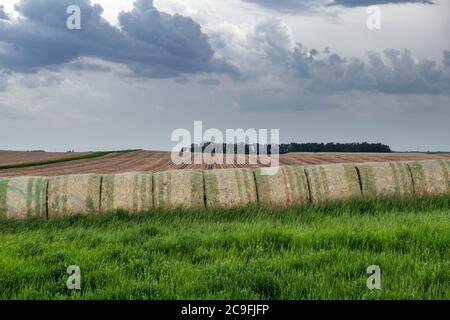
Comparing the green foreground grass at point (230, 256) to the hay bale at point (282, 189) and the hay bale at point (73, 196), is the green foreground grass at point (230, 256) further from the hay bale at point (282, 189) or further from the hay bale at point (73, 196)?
the hay bale at point (282, 189)

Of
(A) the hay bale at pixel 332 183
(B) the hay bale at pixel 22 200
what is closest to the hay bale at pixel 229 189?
(A) the hay bale at pixel 332 183

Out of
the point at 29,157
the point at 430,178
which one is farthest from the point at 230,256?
the point at 29,157

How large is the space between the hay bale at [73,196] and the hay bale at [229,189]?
2377 mm

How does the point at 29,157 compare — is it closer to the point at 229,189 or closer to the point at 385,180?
the point at 229,189

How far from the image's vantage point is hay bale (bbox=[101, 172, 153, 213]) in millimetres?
11195

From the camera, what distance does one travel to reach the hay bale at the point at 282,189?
457 inches

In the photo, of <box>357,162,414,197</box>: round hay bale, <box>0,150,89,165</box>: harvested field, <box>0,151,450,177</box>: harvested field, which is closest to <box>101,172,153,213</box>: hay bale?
<box>357,162,414,197</box>: round hay bale

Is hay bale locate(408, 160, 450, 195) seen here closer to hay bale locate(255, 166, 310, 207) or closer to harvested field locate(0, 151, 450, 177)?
hay bale locate(255, 166, 310, 207)

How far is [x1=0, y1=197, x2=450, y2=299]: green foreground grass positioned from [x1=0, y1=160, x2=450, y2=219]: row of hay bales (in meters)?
0.65

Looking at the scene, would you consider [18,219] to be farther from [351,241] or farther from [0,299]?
[351,241]

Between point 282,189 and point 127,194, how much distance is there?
336cm

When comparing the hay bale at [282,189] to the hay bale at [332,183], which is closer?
the hay bale at [282,189]
